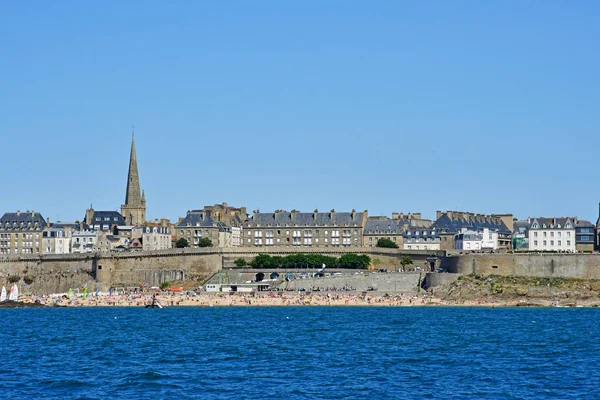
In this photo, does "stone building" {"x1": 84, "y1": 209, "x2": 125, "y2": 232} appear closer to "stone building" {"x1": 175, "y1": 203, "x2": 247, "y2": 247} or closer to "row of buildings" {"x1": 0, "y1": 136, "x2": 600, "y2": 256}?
"row of buildings" {"x1": 0, "y1": 136, "x2": 600, "y2": 256}

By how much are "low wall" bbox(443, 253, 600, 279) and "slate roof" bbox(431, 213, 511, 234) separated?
89.2 feet

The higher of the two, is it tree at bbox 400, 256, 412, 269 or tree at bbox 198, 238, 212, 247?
tree at bbox 198, 238, 212, 247

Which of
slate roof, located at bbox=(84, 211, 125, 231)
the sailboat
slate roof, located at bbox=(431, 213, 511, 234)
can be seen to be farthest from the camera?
slate roof, located at bbox=(84, 211, 125, 231)

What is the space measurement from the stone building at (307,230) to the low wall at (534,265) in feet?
92.1

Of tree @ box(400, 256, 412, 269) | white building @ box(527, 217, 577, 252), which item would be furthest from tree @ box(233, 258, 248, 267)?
white building @ box(527, 217, 577, 252)

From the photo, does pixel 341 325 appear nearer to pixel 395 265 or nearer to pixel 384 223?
pixel 395 265

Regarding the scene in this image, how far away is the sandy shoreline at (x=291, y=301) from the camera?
9044 cm

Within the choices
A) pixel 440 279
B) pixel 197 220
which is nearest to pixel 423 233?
pixel 197 220

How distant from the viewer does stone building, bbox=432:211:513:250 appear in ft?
405

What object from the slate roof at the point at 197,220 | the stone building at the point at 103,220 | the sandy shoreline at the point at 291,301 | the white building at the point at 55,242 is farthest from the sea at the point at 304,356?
the stone building at the point at 103,220

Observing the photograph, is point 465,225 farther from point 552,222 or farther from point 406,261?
point 406,261

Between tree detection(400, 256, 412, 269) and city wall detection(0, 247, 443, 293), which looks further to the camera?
city wall detection(0, 247, 443, 293)

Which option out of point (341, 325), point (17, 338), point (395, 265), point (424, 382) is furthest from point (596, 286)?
point (424, 382)

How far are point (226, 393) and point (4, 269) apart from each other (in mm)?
80036
